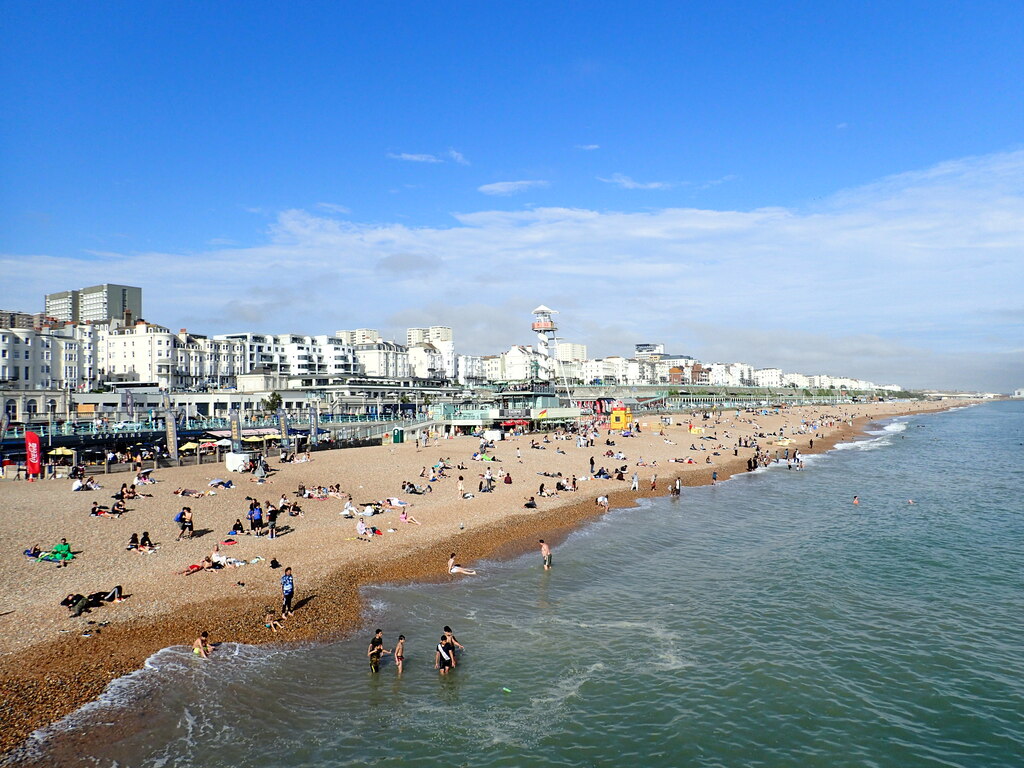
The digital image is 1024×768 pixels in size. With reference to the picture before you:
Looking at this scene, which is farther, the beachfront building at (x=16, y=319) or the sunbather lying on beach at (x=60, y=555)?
the beachfront building at (x=16, y=319)

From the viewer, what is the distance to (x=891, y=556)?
1009 inches

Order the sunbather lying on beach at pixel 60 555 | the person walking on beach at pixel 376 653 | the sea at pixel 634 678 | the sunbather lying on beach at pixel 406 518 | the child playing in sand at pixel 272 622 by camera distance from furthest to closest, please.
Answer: the sunbather lying on beach at pixel 406 518, the sunbather lying on beach at pixel 60 555, the child playing in sand at pixel 272 622, the person walking on beach at pixel 376 653, the sea at pixel 634 678

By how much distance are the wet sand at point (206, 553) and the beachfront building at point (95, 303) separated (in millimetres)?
167971

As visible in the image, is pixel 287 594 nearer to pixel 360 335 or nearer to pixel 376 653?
pixel 376 653

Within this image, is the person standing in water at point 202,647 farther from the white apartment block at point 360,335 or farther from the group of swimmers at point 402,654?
the white apartment block at point 360,335

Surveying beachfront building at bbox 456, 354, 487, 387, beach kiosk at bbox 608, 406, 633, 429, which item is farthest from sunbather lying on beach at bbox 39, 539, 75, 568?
beachfront building at bbox 456, 354, 487, 387

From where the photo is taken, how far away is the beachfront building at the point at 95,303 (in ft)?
574

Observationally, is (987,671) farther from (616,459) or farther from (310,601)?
(616,459)

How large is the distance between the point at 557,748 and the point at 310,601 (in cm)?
916

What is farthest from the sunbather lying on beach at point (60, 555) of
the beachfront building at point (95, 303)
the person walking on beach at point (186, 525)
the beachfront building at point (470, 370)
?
the beachfront building at point (95, 303)

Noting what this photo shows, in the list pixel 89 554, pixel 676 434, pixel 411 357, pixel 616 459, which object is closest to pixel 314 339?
pixel 411 357

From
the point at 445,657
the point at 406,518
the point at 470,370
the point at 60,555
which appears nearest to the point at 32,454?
the point at 60,555

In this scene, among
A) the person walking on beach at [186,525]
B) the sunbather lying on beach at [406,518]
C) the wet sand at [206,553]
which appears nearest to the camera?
the wet sand at [206,553]

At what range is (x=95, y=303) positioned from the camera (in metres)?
179
